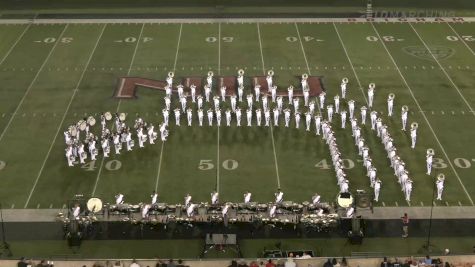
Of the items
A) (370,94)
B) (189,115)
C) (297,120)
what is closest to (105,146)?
(189,115)

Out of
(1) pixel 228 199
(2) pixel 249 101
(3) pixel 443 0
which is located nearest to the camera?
(1) pixel 228 199

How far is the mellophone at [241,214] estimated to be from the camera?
1453 centimetres

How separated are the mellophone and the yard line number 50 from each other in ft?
7.96

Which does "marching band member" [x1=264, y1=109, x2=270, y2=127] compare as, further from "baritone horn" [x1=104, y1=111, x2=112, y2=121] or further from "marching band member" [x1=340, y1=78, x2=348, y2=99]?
"baritone horn" [x1=104, y1=111, x2=112, y2=121]

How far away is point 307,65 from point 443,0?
10699 millimetres

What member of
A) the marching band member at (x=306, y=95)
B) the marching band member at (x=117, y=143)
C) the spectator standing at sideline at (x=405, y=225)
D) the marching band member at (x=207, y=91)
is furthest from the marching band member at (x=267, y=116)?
the spectator standing at sideline at (x=405, y=225)

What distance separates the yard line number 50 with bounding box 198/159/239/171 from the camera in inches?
672

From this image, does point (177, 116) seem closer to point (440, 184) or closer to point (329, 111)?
point (329, 111)

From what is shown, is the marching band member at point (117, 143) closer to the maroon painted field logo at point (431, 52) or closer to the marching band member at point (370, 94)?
the marching band member at point (370, 94)

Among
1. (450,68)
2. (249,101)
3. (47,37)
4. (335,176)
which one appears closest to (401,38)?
(450,68)

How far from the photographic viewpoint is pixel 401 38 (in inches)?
1021

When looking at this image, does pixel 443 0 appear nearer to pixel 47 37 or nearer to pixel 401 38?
pixel 401 38

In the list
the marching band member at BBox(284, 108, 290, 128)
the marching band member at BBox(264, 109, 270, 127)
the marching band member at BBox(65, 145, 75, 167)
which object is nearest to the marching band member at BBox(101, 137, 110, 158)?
the marching band member at BBox(65, 145, 75, 167)

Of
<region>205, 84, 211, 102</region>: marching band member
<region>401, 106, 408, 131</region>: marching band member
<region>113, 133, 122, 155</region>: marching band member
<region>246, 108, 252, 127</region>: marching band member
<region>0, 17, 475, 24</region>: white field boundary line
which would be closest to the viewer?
<region>113, 133, 122, 155</region>: marching band member
